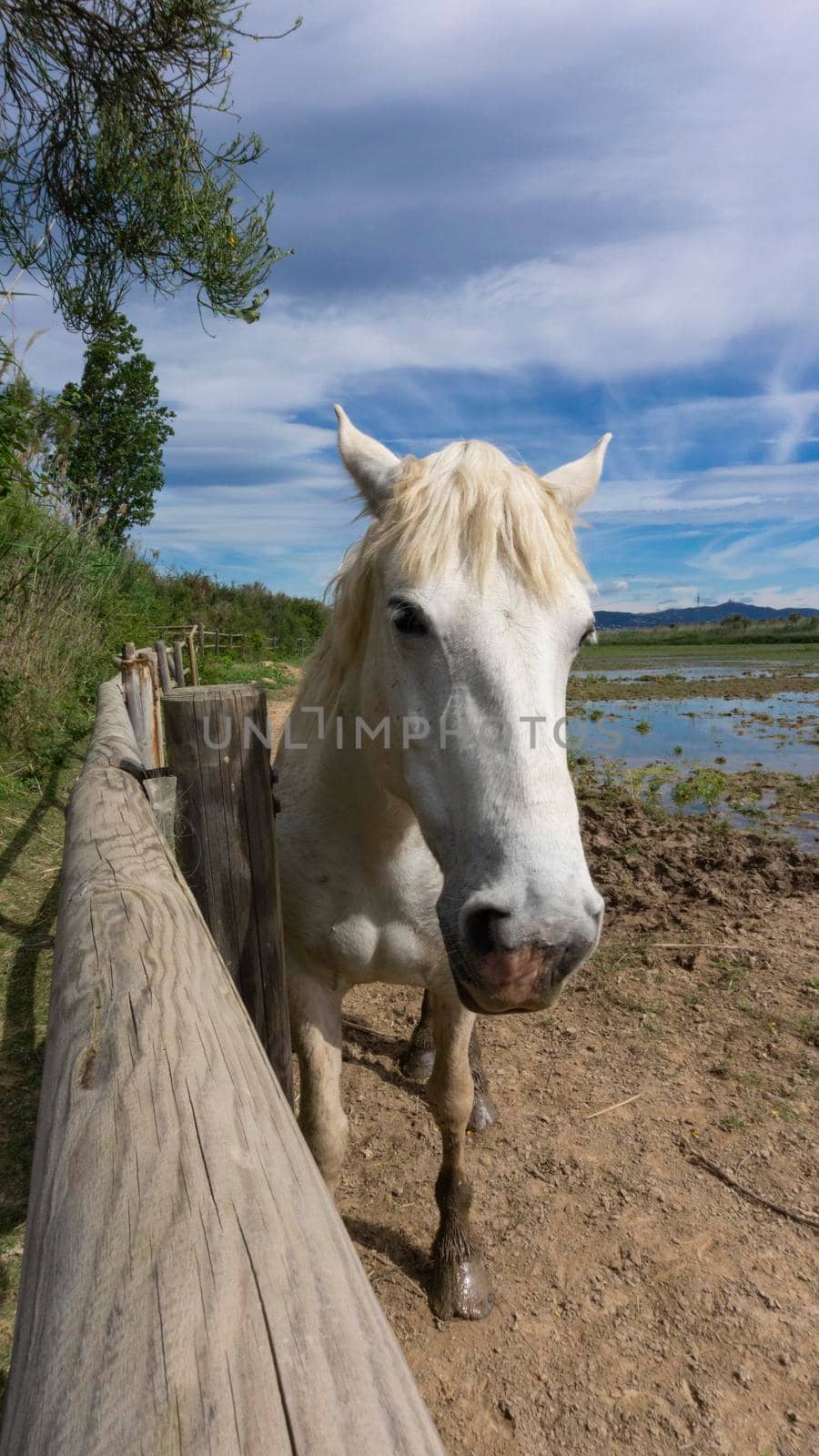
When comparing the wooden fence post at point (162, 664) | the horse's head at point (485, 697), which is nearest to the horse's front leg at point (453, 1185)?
the horse's head at point (485, 697)

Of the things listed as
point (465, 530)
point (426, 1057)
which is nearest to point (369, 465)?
point (465, 530)

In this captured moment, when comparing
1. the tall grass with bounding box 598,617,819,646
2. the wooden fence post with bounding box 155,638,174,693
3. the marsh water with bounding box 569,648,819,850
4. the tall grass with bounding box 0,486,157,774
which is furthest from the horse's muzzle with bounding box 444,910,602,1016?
the tall grass with bounding box 598,617,819,646

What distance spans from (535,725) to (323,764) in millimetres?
908

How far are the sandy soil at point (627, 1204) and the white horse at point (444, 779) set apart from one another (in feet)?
0.83

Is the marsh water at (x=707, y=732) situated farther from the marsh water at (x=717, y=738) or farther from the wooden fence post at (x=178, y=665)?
the wooden fence post at (x=178, y=665)

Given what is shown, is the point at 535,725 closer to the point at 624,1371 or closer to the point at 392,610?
the point at 392,610

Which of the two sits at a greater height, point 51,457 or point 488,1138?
point 51,457

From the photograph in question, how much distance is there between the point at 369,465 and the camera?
1948 mm

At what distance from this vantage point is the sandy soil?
200 cm

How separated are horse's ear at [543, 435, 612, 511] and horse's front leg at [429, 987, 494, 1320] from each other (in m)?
1.49

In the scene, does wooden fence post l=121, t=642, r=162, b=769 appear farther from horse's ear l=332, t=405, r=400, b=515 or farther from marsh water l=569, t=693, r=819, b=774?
marsh water l=569, t=693, r=819, b=774

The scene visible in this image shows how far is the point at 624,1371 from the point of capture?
2.08 meters

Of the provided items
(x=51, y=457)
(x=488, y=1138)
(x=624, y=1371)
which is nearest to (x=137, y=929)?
(x=624, y=1371)

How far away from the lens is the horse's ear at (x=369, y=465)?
191cm
